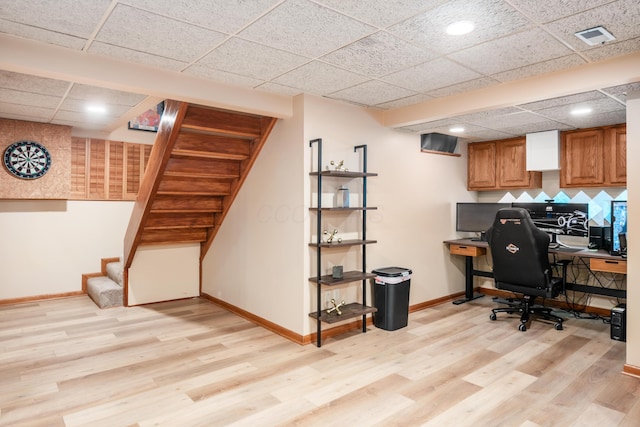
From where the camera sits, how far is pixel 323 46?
8.36 feet

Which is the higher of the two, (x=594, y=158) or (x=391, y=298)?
(x=594, y=158)

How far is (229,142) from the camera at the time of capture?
4.13 metres

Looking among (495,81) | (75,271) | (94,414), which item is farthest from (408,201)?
(75,271)

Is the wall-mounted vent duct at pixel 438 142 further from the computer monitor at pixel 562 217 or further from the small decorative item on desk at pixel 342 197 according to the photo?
the small decorative item on desk at pixel 342 197

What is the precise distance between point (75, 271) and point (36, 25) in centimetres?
425

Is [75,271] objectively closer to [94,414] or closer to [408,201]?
[94,414]

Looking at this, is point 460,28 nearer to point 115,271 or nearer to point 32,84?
point 32,84

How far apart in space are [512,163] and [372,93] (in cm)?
275

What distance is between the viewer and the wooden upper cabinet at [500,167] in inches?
205

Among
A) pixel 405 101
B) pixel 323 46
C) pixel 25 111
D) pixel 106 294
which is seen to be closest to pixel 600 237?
pixel 405 101

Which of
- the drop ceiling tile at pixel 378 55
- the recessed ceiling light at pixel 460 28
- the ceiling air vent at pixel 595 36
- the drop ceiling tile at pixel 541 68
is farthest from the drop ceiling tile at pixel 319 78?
the ceiling air vent at pixel 595 36

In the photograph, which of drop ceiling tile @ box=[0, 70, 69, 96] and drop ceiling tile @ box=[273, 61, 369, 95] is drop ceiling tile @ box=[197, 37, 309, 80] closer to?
drop ceiling tile @ box=[273, 61, 369, 95]

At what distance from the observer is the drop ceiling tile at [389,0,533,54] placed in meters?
→ 2.05

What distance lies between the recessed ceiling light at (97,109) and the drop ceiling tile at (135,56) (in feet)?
5.59
